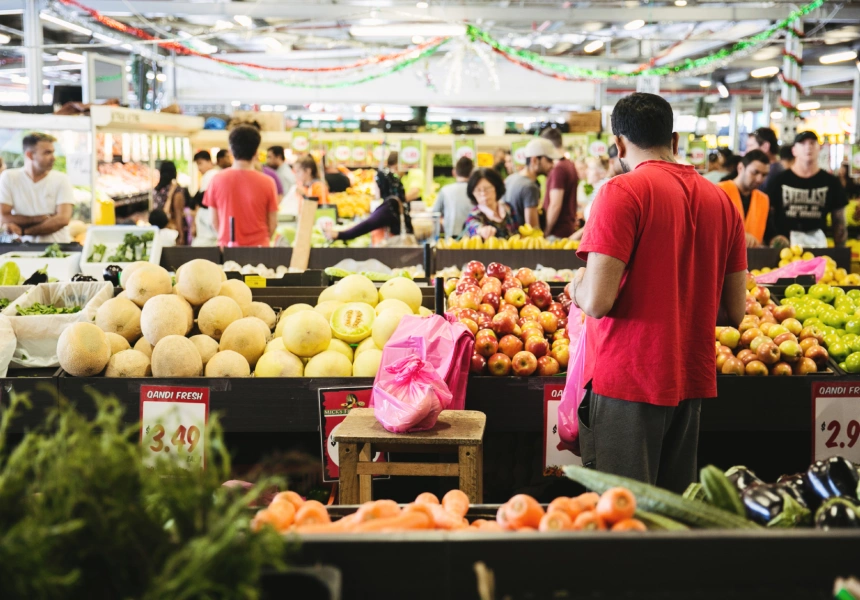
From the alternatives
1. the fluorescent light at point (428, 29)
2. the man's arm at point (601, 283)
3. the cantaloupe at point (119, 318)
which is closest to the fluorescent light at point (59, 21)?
the fluorescent light at point (428, 29)

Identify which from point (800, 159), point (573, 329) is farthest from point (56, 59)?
point (573, 329)

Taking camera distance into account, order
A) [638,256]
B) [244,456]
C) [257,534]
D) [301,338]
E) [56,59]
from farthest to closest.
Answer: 1. [56,59]
2. [244,456]
3. [301,338]
4. [638,256]
5. [257,534]

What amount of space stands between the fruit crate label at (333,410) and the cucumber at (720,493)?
1917 mm

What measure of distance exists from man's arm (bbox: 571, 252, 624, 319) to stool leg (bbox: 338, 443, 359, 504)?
981mm

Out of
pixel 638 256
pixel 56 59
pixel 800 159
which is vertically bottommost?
pixel 638 256

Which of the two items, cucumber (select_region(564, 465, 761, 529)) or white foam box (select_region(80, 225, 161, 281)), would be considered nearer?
cucumber (select_region(564, 465, 761, 529))

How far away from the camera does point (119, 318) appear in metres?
3.64

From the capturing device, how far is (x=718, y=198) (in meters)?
2.63

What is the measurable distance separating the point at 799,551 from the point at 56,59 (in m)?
18.8

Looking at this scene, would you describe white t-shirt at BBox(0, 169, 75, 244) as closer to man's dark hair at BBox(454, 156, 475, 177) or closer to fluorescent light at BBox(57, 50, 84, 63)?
man's dark hair at BBox(454, 156, 475, 177)

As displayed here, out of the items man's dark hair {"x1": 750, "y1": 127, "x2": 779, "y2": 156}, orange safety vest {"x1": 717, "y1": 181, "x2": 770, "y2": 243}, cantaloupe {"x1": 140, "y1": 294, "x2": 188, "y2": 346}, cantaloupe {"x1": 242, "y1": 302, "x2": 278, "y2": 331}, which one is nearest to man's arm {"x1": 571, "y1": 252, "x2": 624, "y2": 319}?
cantaloupe {"x1": 140, "y1": 294, "x2": 188, "y2": 346}

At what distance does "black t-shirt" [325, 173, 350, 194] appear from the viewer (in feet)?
36.4

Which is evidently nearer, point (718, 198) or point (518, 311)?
point (718, 198)

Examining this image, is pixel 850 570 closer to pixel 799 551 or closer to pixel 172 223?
pixel 799 551
